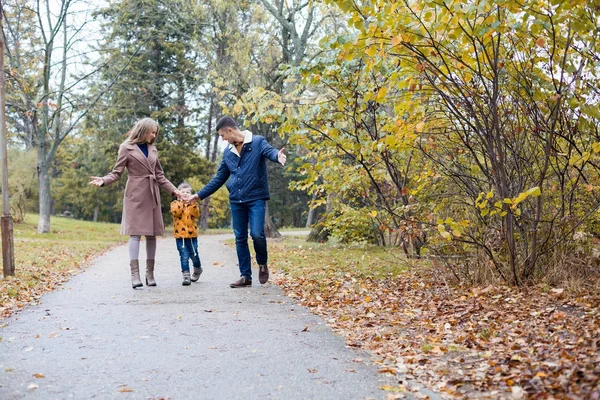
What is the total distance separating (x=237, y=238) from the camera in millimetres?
7785

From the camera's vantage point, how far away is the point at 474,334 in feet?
15.2

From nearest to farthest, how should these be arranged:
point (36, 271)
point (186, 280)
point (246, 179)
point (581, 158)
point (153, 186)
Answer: point (581, 158)
point (246, 179)
point (153, 186)
point (186, 280)
point (36, 271)

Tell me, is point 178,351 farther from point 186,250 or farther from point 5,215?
point 5,215

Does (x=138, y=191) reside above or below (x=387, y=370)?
above

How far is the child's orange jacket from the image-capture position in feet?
27.4

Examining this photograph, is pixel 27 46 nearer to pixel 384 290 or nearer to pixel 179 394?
pixel 384 290

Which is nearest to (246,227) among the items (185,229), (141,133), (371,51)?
(185,229)

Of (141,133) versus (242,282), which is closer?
(141,133)

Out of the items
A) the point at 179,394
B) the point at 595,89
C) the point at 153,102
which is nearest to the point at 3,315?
the point at 179,394

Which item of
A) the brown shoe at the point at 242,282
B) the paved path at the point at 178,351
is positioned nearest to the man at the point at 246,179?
the brown shoe at the point at 242,282

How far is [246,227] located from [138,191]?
4.82 ft

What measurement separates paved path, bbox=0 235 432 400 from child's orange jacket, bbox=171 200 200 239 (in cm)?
128

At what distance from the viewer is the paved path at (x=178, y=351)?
3.59 meters

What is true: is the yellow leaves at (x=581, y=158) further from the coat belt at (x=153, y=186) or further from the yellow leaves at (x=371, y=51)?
the coat belt at (x=153, y=186)
